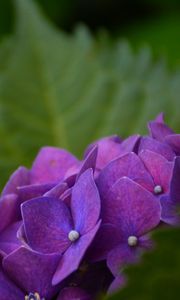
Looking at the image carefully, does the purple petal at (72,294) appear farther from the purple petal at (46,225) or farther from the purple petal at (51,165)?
the purple petal at (51,165)

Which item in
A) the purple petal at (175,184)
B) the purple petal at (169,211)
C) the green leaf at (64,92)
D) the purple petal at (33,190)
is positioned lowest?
the green leaf at (64,92)

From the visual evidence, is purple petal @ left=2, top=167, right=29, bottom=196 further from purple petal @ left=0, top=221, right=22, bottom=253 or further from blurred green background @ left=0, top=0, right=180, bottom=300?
blurred green background @ left=0, top=0, right=180, bottom=300

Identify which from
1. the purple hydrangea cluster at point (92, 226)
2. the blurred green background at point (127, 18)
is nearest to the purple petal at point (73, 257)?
the purple hydrangea cluster at point (92, 226)

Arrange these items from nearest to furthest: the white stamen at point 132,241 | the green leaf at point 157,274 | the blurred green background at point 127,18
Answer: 1. the green leaf at point 157,274
2. the white stamen at point 132,241
3. the blurred green background at point 127,18

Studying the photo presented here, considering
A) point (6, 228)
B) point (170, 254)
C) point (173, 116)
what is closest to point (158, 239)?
point (170, 254)

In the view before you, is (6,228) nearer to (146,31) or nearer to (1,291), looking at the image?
(1,291)
